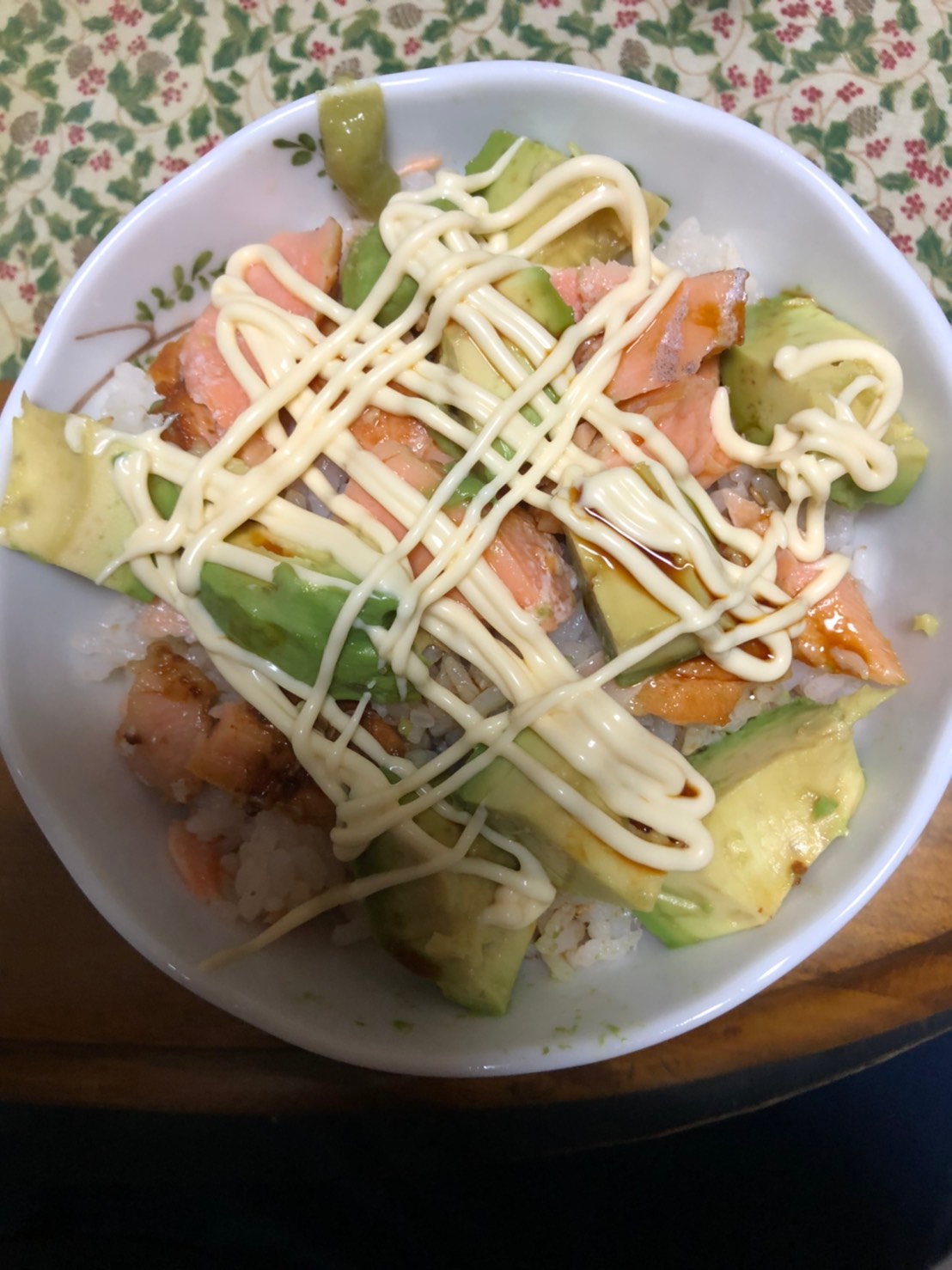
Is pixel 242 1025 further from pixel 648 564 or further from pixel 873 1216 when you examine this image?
pixel 873 1216

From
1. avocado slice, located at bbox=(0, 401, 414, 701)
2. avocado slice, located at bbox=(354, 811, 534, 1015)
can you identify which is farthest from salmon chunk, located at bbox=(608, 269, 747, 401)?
avocado slice, located at bbox=(354, 811, 534, 1015)

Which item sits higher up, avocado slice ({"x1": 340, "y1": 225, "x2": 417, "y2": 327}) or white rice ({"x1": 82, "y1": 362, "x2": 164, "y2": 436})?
avocado slice ({"x1": 340, "y1": 225, "x2": 417, "y2": 327})

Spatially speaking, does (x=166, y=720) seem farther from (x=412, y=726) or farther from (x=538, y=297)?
(x=538, y=297)

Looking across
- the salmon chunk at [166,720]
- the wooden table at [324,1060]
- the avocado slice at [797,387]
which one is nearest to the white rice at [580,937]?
the wooden table at [324,1060]

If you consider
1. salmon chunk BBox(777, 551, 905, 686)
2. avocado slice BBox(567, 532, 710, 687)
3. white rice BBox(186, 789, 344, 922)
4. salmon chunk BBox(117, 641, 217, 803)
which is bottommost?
white rice BBox(186, 789, 344, 922)

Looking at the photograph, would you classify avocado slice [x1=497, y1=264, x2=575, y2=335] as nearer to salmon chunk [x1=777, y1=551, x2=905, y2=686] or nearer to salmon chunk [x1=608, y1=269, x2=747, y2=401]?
salmon chunk [x1=608, y1=269, x2=747, y2=401]

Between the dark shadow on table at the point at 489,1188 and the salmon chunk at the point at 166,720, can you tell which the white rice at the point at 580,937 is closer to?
the dark shadow on table at the point at 489,1188
